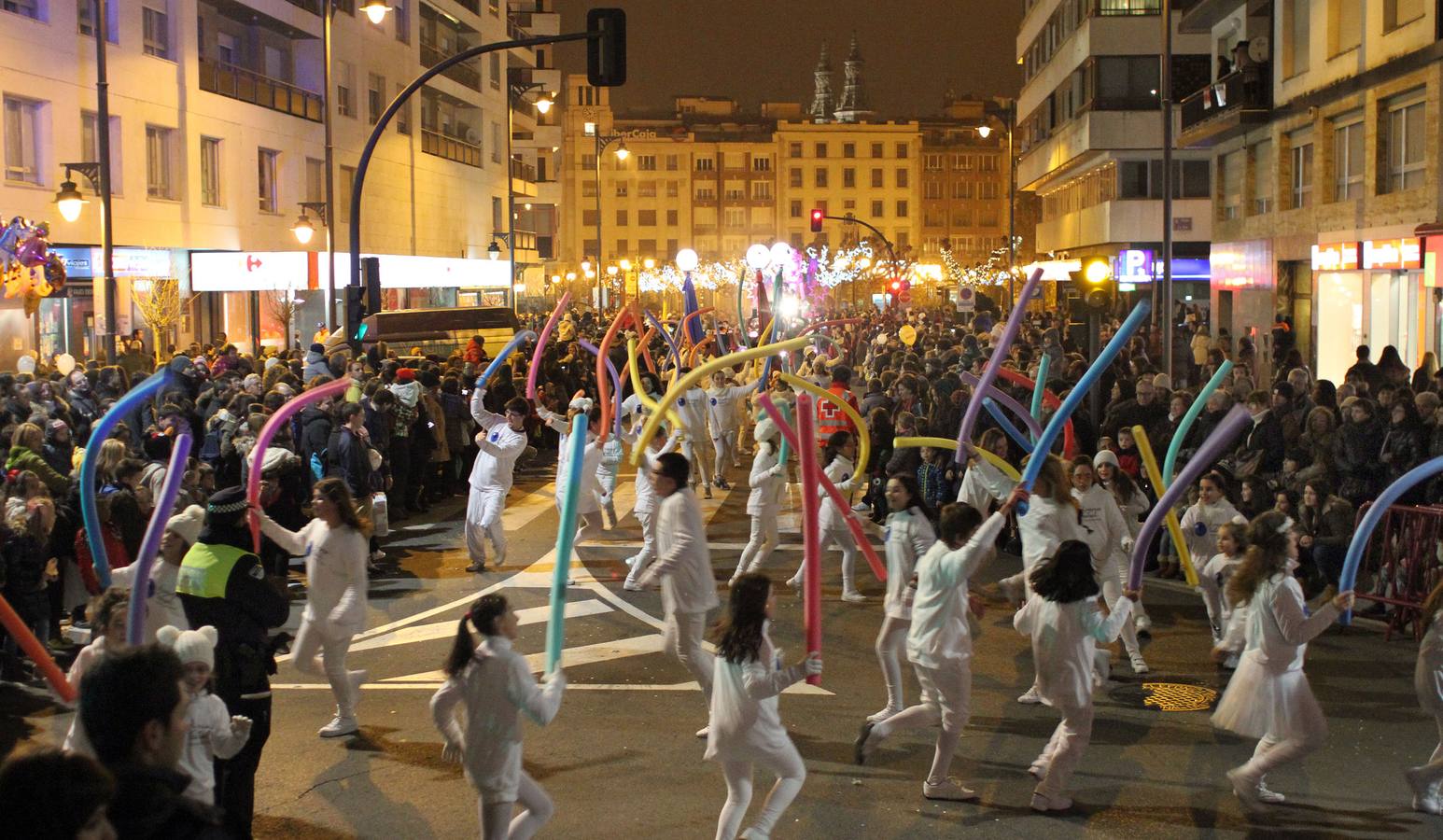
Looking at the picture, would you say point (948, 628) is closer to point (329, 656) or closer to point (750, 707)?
point (750, 707)

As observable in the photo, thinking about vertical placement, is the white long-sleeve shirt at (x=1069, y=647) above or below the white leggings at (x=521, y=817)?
above

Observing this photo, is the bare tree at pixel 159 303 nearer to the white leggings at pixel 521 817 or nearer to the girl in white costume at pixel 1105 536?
the girl in white costume at pixel 1105 536

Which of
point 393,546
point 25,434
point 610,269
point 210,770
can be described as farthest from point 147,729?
point 610,269

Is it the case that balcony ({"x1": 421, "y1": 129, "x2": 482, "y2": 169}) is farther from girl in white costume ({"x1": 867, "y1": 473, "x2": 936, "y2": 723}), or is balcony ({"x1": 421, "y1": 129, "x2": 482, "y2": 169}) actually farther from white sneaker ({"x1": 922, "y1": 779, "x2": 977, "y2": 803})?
white sneaker ({"x1": 922, "y1": 779, "x2": 977, "y2": 803})

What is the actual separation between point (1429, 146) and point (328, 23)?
658 inches

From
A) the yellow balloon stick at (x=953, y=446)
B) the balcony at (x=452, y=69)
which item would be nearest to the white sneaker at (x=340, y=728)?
the yellow balloon stick at (x=953, y=446)

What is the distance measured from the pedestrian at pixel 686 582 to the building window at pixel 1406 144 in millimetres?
18328

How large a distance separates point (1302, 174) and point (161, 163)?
23032 mm

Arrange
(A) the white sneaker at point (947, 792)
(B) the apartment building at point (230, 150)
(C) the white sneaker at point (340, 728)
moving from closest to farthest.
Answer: (A) the white sneaker at point (947, 792), (C) the white sneaker at point (340, 728), (B) the apartment building at point (230, 150)

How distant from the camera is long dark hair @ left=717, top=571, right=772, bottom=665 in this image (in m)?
7.00

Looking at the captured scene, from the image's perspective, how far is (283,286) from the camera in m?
28.7


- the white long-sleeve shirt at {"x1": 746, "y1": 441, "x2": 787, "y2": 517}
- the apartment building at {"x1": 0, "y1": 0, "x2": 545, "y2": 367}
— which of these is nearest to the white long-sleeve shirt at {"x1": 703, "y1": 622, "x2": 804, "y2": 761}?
the white long-sleeve shirt at {"x1": 746, "y1": 441, "x2": 787, "y2": 517}

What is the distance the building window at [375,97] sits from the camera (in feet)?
142

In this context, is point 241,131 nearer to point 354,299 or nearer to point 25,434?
point 354,299
